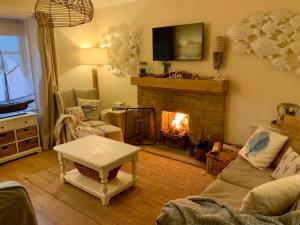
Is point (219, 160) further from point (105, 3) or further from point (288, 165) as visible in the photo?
point (105, 3)

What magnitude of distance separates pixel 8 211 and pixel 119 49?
3.28 metres

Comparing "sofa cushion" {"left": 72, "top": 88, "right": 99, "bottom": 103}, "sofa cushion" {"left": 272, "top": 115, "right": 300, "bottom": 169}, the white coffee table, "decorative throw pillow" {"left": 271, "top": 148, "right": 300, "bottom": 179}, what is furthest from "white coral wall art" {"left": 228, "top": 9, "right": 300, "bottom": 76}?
"sofa cushion" {"left": 72, "top": 88, "right": 99, "bottom": 103}

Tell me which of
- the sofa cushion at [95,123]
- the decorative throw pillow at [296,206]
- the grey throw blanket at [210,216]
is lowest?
the sofa cushion at [95,123]

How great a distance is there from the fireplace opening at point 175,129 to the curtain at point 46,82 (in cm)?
181

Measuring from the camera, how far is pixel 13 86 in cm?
390

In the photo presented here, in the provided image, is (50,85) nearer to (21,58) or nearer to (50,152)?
(21,58)

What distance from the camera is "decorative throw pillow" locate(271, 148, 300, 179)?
1.92m

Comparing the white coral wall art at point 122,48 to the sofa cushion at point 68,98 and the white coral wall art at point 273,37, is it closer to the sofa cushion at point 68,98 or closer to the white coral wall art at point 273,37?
the sofa cushion at point 68,98

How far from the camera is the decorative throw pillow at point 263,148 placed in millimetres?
2234

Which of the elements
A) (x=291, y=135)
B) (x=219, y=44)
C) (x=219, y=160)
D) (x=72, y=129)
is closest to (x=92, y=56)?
(x=72, y=129)

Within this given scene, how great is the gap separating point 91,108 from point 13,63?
1415mm

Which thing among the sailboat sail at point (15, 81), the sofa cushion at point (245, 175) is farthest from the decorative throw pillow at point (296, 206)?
the sailboat sail at point (15, 81)

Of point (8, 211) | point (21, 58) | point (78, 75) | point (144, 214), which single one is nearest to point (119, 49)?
point (78, 75)

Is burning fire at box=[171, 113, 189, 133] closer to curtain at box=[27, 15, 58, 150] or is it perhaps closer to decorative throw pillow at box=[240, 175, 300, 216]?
curtain at box=[27, 15, 58, 150]
